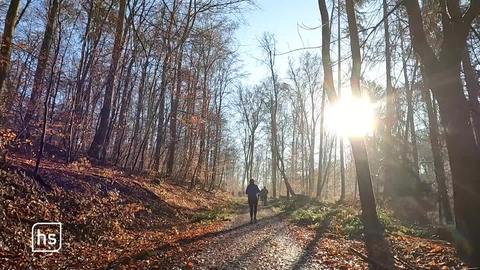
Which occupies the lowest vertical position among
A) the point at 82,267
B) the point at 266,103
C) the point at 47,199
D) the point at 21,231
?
the point at 82,267

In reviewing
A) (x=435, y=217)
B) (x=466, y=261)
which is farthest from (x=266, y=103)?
(x=466, y=261)

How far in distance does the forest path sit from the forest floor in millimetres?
21

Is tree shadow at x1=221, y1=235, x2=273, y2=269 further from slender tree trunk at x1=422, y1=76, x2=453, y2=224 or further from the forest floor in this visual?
slender tree trunk at x1=422, y1=76, x2=453, y2=224

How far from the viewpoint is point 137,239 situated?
1036 cm

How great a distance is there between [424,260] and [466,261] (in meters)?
1.16

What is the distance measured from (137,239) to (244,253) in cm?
320

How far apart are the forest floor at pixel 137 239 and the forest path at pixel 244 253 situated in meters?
0.02

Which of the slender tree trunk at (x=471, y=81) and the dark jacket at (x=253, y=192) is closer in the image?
the slender tree trunk at (x=471, y=81)

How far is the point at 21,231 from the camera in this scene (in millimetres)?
7605

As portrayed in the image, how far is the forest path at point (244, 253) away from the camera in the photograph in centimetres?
780

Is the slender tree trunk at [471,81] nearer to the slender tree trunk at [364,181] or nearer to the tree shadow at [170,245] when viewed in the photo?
the slender tree trunk at [364,181]

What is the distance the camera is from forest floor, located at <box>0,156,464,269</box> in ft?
24.5

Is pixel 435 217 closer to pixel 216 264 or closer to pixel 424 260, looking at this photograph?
pixel 424 260

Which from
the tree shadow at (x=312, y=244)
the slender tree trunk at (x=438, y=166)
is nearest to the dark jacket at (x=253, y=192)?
the tree shadow at (x=312, y=244)
